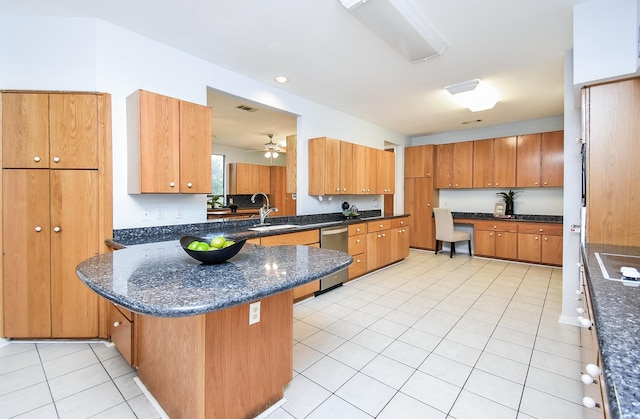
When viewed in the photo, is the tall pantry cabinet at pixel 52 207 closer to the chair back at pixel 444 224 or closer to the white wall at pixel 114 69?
the white wall at pixel 114 69

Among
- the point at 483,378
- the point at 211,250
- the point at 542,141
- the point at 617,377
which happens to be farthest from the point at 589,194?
the point at 542,141

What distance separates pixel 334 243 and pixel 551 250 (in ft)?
12.6

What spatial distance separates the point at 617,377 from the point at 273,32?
Answer: 2.83 meters

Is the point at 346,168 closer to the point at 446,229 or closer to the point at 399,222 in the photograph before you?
the point at 399,222

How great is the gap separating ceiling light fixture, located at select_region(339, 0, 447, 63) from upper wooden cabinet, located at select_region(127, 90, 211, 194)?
5.17 feet

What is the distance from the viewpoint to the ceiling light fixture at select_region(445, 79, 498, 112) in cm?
354

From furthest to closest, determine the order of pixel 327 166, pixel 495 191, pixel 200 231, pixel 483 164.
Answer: pixel 495 191 < pixel 483 164 < pixel 327 166 < pixel 200 231

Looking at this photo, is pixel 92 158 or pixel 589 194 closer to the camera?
pixel 589 194

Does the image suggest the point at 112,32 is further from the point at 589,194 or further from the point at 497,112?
the point at 497,112

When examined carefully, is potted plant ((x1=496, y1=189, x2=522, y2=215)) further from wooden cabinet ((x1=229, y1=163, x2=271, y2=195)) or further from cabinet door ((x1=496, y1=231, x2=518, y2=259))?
wooden cabinet ((x1=229, y1=163, x2=271, y2=195))

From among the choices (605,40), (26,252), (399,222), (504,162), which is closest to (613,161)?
(605,40)

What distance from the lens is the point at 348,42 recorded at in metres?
2.60

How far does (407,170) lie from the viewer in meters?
6.46

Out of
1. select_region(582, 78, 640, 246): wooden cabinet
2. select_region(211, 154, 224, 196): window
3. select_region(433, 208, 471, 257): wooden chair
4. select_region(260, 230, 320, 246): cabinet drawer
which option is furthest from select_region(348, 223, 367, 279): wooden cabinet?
select_region(211, 154, 224, 196): window
